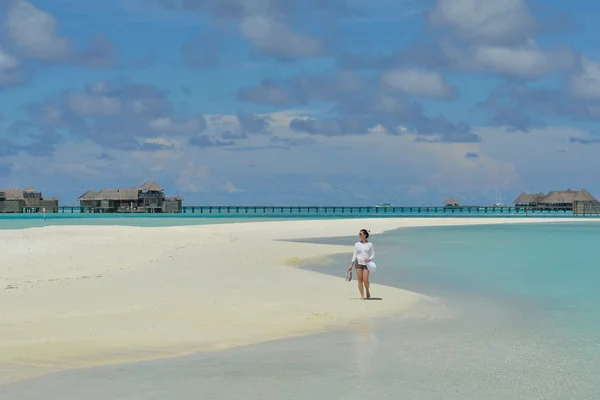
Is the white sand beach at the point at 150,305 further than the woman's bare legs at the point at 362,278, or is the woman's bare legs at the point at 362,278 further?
the woman's bare legs at the point at 362,278

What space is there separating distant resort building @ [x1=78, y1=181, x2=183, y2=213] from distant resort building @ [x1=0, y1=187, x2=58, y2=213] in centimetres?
1101

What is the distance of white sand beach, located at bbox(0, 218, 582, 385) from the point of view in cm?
983

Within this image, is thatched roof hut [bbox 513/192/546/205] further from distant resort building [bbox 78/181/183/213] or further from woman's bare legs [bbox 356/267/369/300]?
woman's bare legs [bbox 356/267/369/300]

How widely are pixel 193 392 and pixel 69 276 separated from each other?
11497 mm

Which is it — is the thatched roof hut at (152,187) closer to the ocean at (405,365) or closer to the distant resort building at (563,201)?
the distant resort building at (563,201)

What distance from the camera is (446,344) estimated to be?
10.6 meters

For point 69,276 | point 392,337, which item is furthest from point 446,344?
point 69,276

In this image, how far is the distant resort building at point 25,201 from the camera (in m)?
132

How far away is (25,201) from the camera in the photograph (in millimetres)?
134875

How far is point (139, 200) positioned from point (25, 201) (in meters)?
22.4

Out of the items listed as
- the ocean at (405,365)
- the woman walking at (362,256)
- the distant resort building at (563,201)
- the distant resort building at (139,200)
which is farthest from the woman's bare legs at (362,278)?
the distant resort building at (139,200)

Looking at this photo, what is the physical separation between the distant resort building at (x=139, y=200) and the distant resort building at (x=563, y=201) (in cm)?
6950

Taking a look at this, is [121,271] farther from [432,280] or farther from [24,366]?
[24,366]

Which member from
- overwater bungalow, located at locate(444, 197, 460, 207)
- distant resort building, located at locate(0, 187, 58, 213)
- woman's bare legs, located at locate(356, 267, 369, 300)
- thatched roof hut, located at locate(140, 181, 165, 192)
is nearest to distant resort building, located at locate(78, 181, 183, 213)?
thatched roof hut, located at locate(140, 181, 165, 192)
